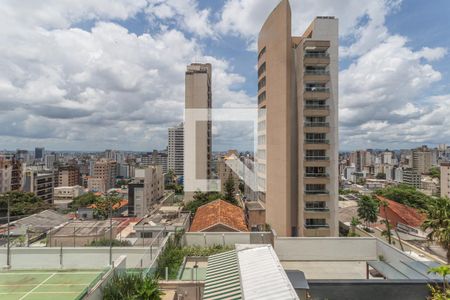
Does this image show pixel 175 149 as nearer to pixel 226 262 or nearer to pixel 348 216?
pixel 348 216

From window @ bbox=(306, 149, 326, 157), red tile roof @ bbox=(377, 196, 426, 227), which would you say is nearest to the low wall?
window @ bbox=(306, 149, 326, 157)

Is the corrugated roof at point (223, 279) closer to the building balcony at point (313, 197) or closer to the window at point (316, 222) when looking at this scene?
the building balcony at point (313, 197)

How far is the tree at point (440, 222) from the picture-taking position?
40.7 feet

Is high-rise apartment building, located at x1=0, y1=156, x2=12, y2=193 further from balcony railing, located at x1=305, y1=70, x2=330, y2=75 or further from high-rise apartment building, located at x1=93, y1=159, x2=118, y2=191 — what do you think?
balcony railing, located at x1=305, y1=70, x2=330, y2=75

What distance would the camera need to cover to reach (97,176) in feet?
341

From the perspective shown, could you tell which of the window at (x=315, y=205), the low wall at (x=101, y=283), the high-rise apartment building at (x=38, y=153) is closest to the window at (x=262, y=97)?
the window at (x=315, y=205)

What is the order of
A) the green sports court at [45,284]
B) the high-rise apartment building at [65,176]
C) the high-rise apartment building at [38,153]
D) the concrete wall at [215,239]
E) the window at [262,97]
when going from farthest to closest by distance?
the high-rise apartment building at [38,153]
the high-rise apartment building at [65,176]
the window at [262,97]
the concrete wall at [215,239]
the green sports court at [45,284]

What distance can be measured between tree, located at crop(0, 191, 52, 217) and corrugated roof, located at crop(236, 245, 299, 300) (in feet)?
159

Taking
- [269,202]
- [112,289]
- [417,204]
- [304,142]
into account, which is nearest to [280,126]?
[304,142]

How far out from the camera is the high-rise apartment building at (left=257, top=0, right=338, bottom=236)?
19609 mm

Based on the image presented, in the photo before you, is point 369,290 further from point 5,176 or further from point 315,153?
point 5,176

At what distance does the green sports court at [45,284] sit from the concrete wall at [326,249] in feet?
38.0

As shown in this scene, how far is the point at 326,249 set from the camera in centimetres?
1673

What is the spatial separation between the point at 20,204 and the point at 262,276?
52943mm
